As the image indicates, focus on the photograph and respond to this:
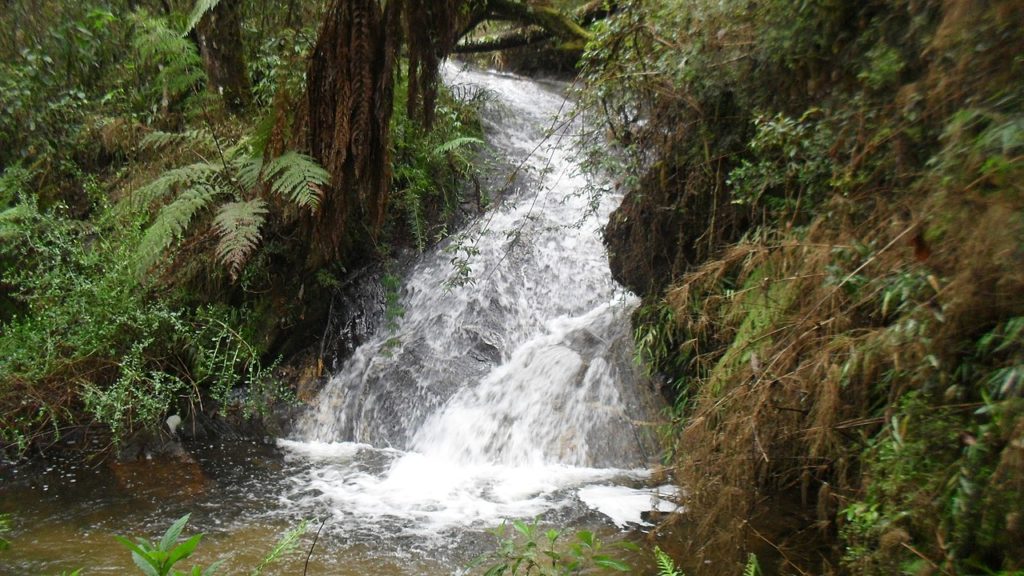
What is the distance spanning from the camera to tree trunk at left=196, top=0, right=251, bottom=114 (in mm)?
6883

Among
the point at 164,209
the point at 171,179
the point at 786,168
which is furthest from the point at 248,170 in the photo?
the point at 786,168

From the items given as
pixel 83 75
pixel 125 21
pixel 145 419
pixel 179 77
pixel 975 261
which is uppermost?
pixel 125 21

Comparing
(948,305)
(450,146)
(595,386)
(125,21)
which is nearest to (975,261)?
(948,305)

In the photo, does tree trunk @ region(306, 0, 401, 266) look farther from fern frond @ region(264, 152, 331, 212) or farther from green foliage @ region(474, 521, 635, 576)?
green foliage @ region(474, 521, 635, 576)

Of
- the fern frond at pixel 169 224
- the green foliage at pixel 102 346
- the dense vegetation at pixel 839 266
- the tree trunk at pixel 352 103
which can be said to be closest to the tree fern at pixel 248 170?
the fern frond at pixel 169 224

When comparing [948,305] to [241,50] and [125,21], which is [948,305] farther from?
[125,21]

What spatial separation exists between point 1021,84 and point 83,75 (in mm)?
9002

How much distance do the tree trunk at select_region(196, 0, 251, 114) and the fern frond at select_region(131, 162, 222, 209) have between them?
1.58 m

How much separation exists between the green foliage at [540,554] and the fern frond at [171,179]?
3854mm

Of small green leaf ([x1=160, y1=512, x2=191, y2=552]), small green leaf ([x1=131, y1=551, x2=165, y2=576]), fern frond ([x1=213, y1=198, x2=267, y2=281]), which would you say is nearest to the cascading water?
fern frond ([x1=213, y1=198, x2=267, y2=281])

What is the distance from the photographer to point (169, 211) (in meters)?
5.40

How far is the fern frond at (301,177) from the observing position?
4812 millimetres

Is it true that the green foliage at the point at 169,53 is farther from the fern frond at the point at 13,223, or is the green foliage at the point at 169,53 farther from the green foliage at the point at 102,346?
the fern frond at the point at 13,223

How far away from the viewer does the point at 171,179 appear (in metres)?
5.46
